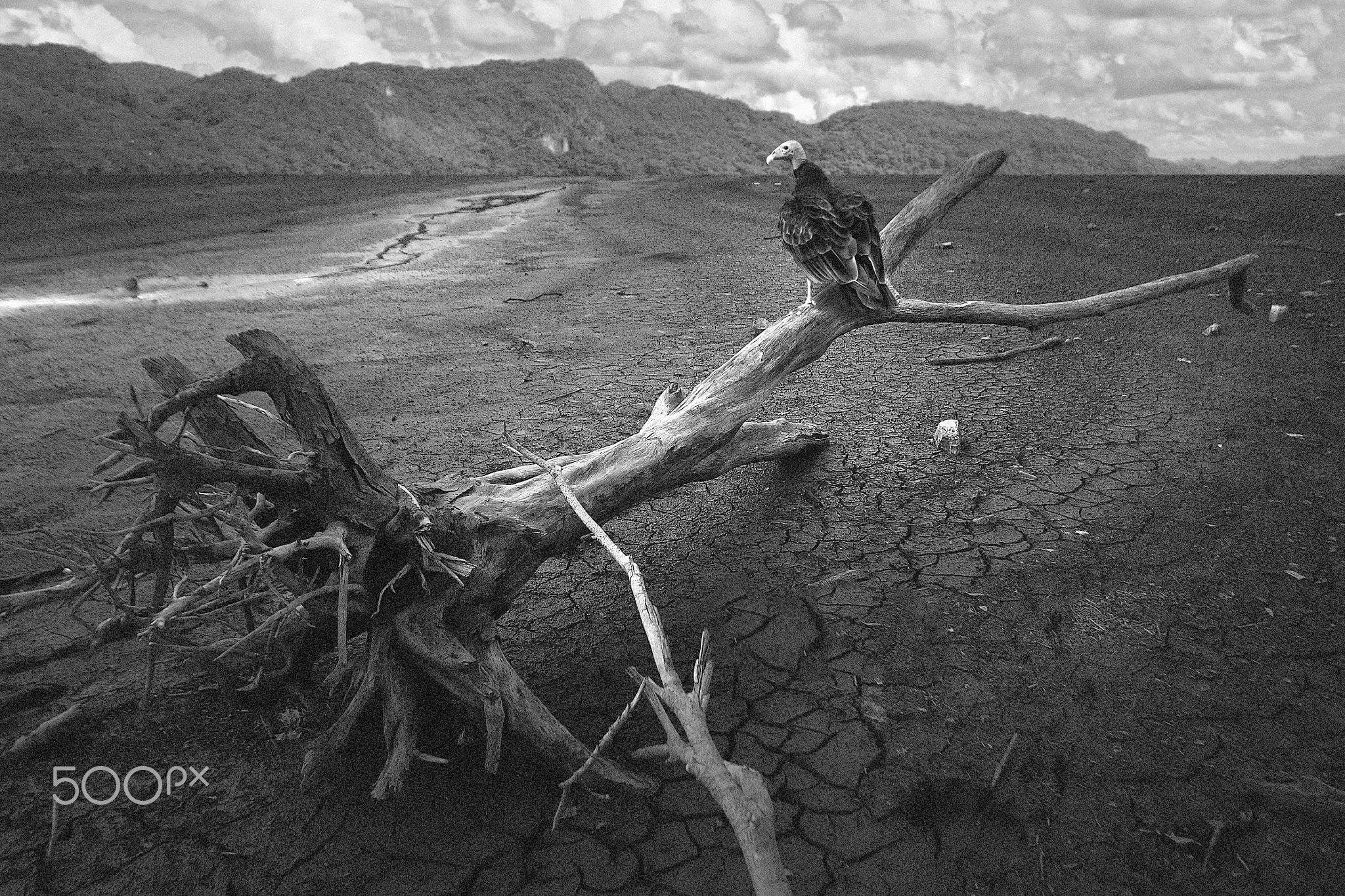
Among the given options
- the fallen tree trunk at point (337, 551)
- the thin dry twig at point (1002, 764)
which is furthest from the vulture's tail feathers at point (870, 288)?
the thin dry twig at point (1002, 764)

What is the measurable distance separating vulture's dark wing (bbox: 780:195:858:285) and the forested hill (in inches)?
692

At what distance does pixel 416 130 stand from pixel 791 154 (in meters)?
36.7

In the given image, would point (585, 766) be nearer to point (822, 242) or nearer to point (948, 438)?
point (822, 242)

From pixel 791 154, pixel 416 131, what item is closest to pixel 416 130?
pixel 416 131

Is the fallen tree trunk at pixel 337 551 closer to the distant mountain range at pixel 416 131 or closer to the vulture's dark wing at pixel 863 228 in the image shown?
the vulture's dark wing at pixel 863 228

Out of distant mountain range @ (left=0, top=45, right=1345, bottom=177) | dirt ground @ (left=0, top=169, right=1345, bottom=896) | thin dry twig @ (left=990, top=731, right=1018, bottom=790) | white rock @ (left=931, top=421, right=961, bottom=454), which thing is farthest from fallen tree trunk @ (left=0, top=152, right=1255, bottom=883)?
distant mountain range @ (left=0, top=45, right=1345, bottom=177)

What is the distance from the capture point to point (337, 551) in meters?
2.31

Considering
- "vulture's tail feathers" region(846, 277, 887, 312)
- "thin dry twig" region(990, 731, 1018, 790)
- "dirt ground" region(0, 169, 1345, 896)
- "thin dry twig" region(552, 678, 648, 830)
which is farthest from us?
"vulture's tail feathers" region(846, 277, 887, 312)

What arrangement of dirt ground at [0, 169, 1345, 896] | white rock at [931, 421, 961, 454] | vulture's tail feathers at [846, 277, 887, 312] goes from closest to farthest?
dirt ground at [0, 169, 1345, 896]
vulture's tail feathers at [846, 277, 887, 312]
white rock at [931, 421, 961, 454]

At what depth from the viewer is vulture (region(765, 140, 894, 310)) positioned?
3.90 m

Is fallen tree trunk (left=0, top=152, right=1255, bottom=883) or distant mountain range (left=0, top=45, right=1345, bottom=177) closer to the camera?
fallen tree trunk (left=0, top=152, right=1255, bottom=883)

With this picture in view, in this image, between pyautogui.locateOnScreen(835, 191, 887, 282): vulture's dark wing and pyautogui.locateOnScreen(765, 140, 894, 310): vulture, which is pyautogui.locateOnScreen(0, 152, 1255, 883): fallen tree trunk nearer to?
pyautogui.locateOnScreen(765, 140, 894, 310): vulture

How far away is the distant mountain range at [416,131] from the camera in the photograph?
25656 millimetres

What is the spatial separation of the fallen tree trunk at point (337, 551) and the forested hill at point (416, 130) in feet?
65.3
